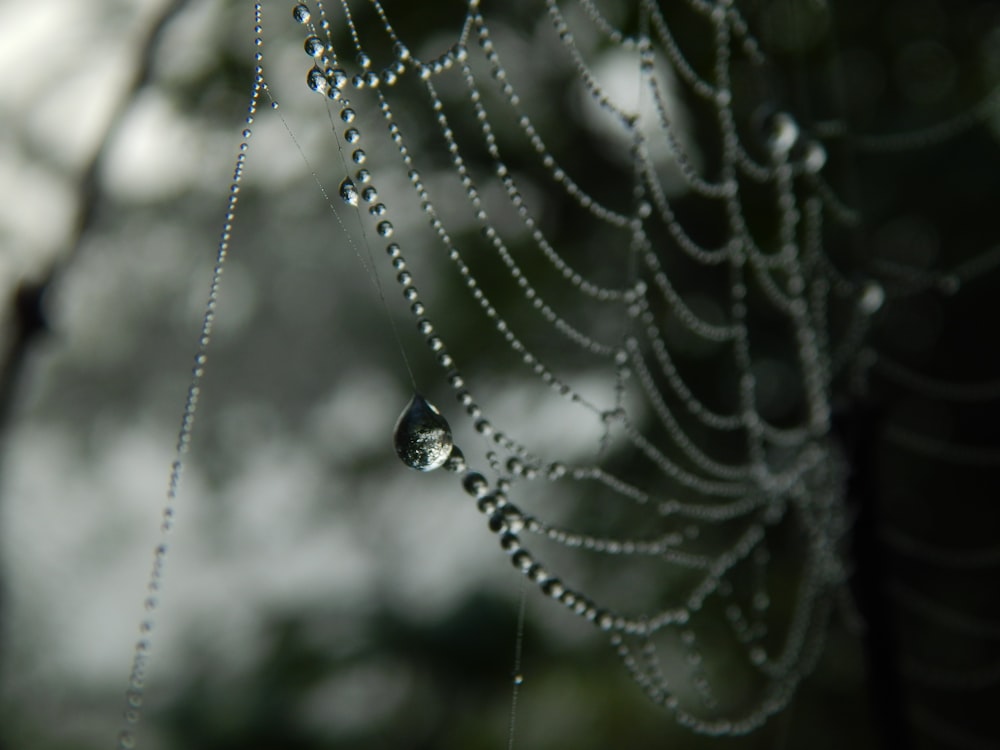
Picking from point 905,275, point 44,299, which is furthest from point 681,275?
point 44,299

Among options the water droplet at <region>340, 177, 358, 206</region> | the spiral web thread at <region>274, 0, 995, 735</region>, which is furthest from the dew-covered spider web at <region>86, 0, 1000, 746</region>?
the water droplet at <region>340, 177, 358, 206</region>

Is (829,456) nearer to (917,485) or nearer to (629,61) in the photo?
(917,485)

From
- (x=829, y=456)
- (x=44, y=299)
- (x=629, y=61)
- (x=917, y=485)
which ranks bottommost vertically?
(x=917, y=485)

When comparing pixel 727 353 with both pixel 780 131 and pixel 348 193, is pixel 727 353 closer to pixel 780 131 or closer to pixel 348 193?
pixel 780 131

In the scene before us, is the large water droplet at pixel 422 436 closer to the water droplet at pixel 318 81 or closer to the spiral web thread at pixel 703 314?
the water droplet at pixel 318 81

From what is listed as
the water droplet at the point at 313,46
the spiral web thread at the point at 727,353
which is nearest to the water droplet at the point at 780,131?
the spiral web thread at the point at 727,353

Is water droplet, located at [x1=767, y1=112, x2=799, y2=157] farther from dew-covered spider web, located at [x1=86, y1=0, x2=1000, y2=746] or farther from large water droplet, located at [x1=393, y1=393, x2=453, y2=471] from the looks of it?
large water droplet, located at [x1=393, y1=393, x2=453, y2=471]
